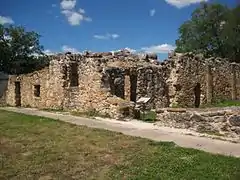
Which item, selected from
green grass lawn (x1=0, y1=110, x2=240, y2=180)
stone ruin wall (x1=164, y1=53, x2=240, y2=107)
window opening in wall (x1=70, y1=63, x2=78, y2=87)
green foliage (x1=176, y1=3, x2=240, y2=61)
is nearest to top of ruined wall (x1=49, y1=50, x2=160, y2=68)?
window opening in wall (x1=70, y1=63, x2=78, y2=87)

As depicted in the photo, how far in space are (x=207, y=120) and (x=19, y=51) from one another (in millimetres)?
28751

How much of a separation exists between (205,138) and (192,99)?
1204 cm

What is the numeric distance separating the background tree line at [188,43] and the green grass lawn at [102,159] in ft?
74.9

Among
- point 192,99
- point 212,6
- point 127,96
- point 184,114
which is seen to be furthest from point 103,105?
point 212,6

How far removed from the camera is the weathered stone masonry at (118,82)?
16.6 metres

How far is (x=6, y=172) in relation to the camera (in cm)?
727

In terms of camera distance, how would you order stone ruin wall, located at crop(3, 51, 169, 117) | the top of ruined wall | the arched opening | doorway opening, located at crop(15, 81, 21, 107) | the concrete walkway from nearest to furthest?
the concrete walkway
stone ruin wall, located at crop(3, 51, 169, 117)
the top of ruined wall
the arched opening
doorway opening, located at crop(15, 81, 21, 107)

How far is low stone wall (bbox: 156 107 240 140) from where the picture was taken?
33.6 feet

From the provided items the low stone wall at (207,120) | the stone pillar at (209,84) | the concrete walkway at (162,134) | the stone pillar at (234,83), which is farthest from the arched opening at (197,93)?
the low stone wall at (207,120)

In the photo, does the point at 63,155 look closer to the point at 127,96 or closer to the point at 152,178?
the point at 152,178

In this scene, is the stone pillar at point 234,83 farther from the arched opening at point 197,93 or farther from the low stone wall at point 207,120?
the low stone wall at point 207,120

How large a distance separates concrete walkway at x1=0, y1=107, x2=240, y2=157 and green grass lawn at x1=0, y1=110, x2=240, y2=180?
56cm

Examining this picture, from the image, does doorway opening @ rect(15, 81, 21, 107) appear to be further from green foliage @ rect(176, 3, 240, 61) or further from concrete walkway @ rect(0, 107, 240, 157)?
green foliage @ rect(176, 3, 240, 61)

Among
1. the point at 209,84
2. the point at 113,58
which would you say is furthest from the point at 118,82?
the point at 209,84
